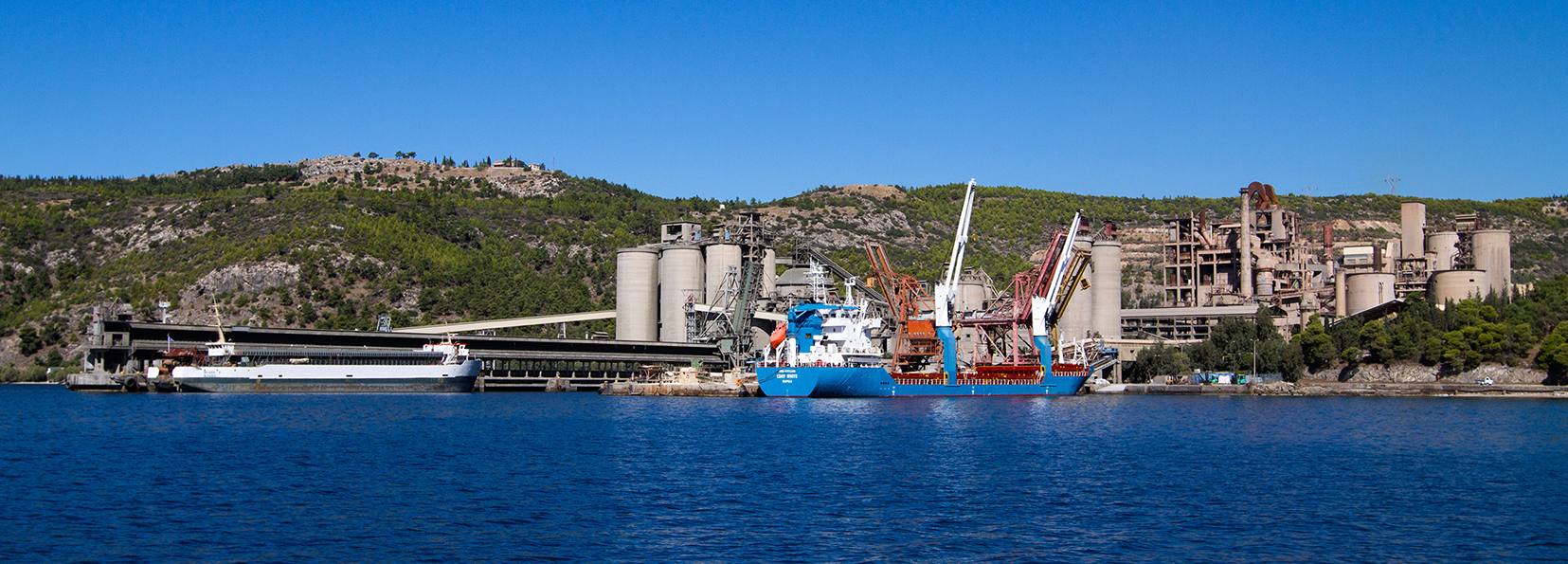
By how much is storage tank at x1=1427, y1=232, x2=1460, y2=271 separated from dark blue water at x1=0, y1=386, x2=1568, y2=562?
204ft

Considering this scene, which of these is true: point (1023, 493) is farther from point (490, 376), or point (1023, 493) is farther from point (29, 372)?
point (29, 372)

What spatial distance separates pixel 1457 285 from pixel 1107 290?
97.4 ft

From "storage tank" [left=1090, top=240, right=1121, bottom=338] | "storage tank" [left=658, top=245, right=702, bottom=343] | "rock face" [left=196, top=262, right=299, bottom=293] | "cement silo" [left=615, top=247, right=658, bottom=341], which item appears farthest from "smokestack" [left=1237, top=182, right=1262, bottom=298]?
"rock face" [left=196, top=262, right=299, bottom=293]

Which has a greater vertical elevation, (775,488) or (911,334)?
Result: (911,334)

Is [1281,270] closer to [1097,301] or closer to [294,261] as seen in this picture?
[1097,301]

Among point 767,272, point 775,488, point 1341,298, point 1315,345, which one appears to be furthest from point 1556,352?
point 775,488

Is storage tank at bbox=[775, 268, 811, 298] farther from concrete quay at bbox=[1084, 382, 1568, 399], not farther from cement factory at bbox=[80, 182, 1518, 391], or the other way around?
concrete quay at bbox=[1084, 382, 1568, 399]

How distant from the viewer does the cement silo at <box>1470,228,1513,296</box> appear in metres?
116

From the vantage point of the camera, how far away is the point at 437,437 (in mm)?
51500

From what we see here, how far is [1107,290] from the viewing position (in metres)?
116

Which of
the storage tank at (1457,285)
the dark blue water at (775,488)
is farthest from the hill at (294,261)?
the dark blue water at (775,488)

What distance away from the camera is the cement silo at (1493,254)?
116m

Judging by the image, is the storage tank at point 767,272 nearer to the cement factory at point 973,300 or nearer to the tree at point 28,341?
the cement factory at point 973,300

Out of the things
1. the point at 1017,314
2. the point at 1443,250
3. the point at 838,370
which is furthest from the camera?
the point at 1443,250
